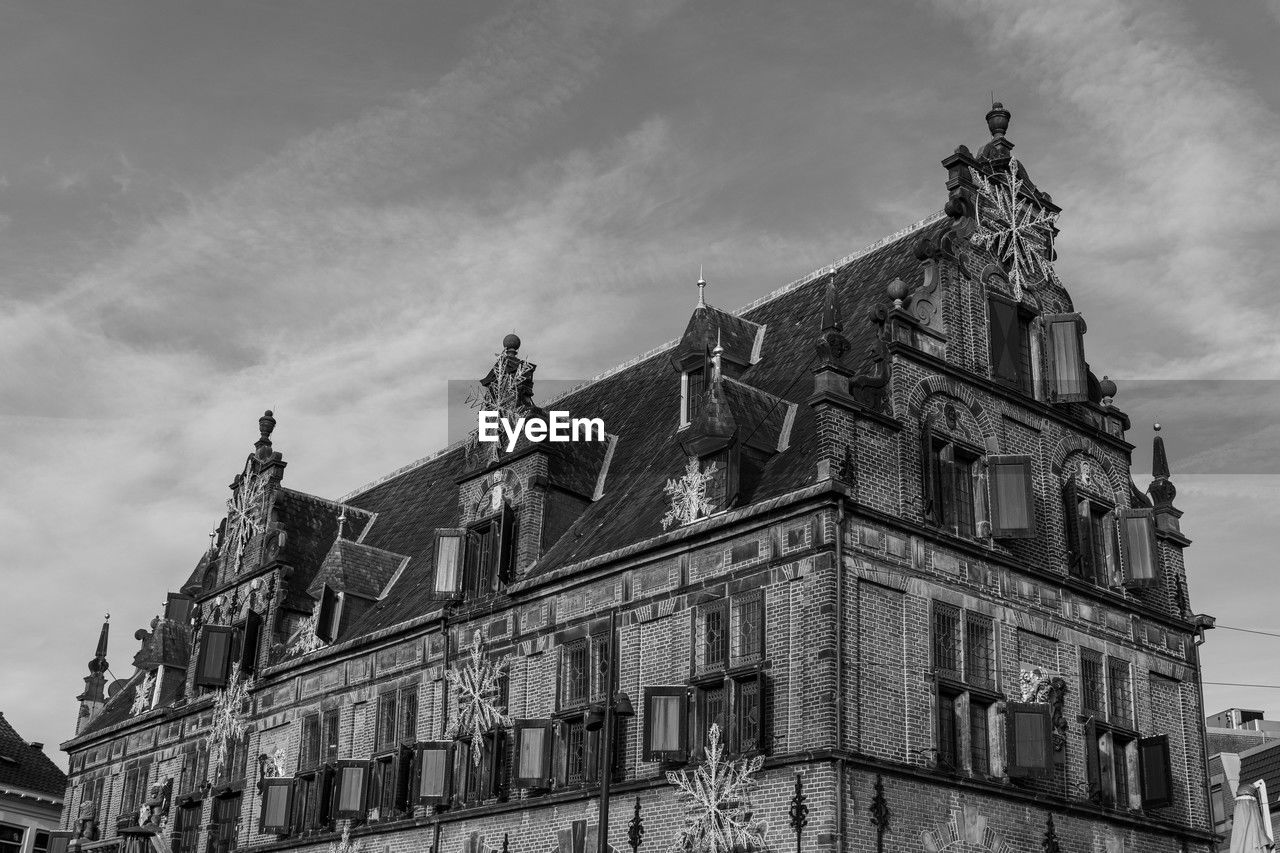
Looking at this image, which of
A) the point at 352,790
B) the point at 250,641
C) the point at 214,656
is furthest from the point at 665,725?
the point at 214,656

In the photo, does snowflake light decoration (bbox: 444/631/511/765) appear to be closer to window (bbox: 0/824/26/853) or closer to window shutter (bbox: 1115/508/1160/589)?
window shutter (bbox: 1115/508/1160/589)

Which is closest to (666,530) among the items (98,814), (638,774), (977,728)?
(638,774)

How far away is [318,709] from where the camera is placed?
114ft

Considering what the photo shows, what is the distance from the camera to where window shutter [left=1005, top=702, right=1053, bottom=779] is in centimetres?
2392

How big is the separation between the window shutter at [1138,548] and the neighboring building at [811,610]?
0.04 metres

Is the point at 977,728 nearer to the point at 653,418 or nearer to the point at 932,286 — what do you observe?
the point at 932,286

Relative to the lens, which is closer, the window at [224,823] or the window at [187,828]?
the window at [224,823]

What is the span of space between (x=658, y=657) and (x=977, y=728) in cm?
528

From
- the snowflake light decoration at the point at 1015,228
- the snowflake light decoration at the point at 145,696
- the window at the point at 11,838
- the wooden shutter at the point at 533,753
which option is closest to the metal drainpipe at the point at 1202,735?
the snowflake light decoration at the point at 1015,228

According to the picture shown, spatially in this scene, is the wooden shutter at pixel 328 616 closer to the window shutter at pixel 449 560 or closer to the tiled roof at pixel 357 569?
the tiled roof at pixel 357 569

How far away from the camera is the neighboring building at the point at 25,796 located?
53.0m

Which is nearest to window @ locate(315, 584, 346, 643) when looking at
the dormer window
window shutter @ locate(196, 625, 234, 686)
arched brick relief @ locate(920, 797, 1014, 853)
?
window shutter @ locate(196, 625, 234, 686)

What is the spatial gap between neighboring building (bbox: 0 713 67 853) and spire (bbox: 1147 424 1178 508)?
39.1m

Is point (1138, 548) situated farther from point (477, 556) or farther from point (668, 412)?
point (477, 556)
